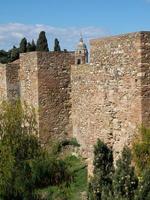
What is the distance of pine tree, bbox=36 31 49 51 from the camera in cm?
5541

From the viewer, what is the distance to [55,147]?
1856 cm

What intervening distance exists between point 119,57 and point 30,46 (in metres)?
50.0

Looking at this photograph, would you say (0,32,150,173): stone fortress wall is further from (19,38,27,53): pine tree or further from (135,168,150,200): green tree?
(19,38,27,53): pine tree

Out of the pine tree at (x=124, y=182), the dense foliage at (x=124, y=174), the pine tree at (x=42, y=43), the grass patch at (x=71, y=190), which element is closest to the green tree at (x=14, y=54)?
the pine tree at (x=42, y=43)

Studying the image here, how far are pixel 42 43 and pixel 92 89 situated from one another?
40.9 metres

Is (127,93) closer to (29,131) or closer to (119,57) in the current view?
(119,57)

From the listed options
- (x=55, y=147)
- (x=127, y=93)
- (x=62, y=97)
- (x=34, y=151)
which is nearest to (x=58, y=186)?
(x=34, y=151)

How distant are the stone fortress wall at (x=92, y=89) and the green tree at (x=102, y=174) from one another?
21.5 inches

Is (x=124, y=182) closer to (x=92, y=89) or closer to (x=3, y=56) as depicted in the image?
(x=92, y=89)

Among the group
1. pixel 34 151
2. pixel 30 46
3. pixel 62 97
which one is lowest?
pixel 34 151

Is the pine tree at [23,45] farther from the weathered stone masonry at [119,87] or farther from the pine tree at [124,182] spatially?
the pine tree at [124,182]

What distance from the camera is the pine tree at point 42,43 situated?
182 ft

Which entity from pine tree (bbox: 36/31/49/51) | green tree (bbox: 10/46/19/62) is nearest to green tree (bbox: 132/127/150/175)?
pine tree (bbox: 36/31/49/51)

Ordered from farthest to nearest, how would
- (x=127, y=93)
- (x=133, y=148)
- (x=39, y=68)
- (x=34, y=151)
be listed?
(x=39, y=68) → (x=34, y=151) → (x=127, y=93) → (x=133, y=148)
